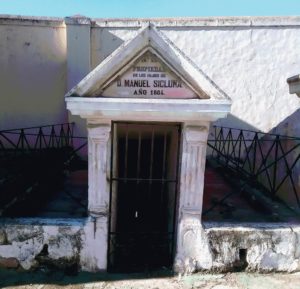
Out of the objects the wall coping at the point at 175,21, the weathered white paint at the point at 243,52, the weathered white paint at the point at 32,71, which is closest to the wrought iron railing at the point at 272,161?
the weathered white paint at the point at 243,52

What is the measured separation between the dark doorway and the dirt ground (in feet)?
0.90

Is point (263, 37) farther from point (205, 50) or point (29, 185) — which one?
point (29, 185)

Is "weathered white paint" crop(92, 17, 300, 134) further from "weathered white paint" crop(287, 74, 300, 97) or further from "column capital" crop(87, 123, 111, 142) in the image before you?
"column capital" crop(87, 123, 111, 142)

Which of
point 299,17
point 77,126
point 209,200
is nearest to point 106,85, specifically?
point 209,200

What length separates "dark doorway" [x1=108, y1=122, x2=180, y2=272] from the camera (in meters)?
4.70

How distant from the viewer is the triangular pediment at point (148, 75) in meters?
3.92

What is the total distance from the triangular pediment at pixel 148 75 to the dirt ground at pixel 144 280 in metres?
2.29

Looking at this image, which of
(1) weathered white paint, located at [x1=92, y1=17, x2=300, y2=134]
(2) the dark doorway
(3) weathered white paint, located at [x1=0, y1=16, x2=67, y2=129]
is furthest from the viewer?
(3) weathered white paint, located at [x1=0, y1=16, x2=67, y2=129]

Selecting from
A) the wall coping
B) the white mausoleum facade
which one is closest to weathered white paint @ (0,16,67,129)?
the wall coping

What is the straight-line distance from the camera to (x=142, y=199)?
22.4 ft

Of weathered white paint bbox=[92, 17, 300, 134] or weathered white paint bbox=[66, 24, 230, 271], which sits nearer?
weathered white paint bbox=[66, 24, 230, 271]

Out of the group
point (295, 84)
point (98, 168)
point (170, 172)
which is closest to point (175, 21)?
point (295, 84)

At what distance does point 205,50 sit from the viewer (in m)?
10.6

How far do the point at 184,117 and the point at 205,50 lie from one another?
7.26 m
